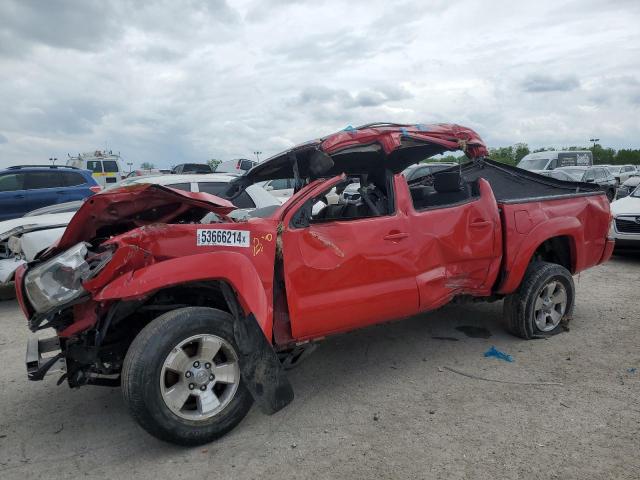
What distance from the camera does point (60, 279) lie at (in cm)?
324

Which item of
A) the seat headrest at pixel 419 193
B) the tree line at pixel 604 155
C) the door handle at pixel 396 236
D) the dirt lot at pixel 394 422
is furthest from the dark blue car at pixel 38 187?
the tree line at pixel 604 155

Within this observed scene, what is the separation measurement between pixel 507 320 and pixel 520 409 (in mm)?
1629

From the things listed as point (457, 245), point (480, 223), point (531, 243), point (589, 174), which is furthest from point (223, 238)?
point (589, 174)

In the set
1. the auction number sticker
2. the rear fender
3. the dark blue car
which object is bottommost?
the rear fender

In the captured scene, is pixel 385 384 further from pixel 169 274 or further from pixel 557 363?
pixel 169 274


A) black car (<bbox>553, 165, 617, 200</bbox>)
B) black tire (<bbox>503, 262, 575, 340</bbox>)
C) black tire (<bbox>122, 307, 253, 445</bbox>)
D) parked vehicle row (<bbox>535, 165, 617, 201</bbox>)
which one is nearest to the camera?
black tire (<bbox>122, 307, 253, 445</bbox>)

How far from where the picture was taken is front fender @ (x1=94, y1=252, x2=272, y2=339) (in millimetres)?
3081

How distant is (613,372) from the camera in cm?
423

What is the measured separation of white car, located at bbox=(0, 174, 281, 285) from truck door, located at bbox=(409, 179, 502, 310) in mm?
2159

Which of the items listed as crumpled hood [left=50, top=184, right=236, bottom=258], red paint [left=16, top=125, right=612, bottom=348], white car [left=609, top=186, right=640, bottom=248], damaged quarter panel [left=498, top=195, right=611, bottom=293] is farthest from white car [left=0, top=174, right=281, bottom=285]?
white car [left=609, top=186, right=640, bottom=248]

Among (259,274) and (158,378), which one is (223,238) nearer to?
(259,274)

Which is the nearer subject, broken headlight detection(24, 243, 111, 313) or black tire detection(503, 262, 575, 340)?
broken headlight detection(24, 243, 111, 313)

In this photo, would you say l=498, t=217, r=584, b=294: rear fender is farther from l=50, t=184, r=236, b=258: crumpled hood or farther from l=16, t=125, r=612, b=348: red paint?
l=50, t=184, r=236, b=258: crumpled hood

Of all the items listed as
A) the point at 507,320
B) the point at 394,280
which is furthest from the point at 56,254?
the point at 507,320
